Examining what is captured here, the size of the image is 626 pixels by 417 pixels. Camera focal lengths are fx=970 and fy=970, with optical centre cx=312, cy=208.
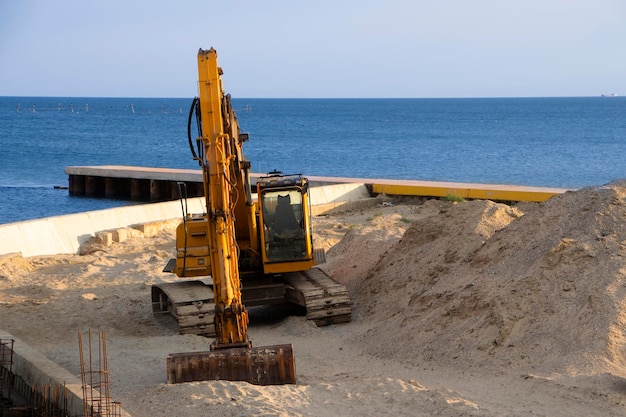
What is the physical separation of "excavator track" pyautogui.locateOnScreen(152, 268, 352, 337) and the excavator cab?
44 centimetres

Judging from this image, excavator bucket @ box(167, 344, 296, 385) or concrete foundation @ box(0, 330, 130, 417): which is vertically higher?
excavator bucket @ box(167, 344, 296, 385)

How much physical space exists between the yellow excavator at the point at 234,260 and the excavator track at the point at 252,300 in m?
0.02

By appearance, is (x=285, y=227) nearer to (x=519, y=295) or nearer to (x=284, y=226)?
(x=284, y=226)

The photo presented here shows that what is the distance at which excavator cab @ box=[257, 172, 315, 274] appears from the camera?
15008mm

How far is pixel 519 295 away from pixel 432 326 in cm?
126

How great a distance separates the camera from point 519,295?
12.5m

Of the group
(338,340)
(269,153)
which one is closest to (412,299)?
(338,340)

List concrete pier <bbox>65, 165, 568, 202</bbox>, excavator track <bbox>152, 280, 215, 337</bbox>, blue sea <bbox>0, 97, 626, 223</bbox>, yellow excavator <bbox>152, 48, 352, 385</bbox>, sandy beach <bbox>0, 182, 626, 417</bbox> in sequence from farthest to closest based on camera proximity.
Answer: blue sea <bbox>0, 97, 626, 223</bbox>, concrete pier <bbox>65, 165, 568, 202</bbox>, excavator track <bbox>152, 280, 215, 337</bbox>, yellow excavator <bbox>152, 48, 352, 385</bbox>, sandy beach <bbox>0, 182, 626, 417</bbox>

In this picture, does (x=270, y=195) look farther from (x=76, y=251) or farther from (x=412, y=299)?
(x=76, y=251)

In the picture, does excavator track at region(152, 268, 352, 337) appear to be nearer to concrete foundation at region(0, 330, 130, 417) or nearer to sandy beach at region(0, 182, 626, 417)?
sandy beach at region(0, 182, 626, 417)

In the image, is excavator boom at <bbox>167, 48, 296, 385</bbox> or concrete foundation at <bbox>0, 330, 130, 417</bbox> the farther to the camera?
excavator boom at <bbox>167, 48, 296, 385</bbox>

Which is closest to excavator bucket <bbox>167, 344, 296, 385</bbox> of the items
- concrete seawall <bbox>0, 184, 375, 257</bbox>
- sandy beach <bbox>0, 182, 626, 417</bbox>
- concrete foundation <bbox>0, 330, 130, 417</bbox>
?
sandy beach <bbox>0, 182, 626, 417</bbox>

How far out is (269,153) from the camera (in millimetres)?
81188

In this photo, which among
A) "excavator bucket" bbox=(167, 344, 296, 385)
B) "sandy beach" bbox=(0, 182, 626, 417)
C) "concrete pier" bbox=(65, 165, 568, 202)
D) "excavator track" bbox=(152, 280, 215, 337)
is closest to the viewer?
"sandy beach" bbox=(0, 182, 626, 417)
